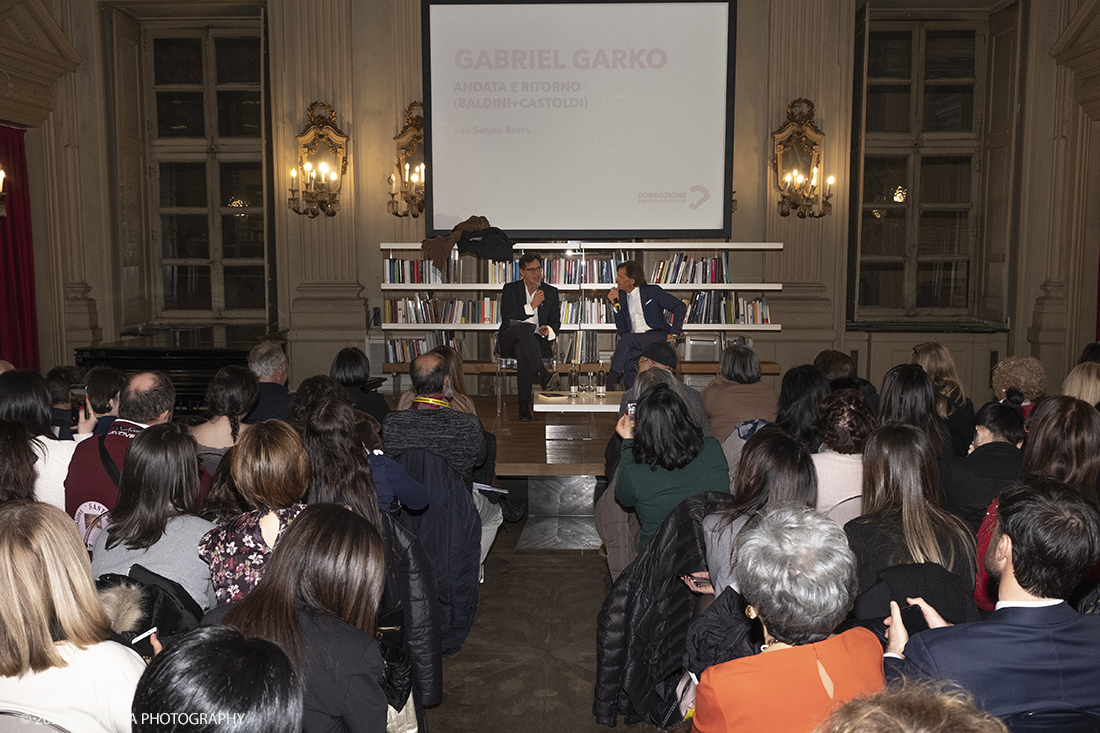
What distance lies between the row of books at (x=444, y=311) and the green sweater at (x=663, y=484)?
17.7ft

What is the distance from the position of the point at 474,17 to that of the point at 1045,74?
541cm

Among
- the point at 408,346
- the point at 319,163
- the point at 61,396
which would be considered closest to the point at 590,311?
the point at 408,346

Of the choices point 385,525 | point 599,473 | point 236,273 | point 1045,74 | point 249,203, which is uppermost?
point 1045,74

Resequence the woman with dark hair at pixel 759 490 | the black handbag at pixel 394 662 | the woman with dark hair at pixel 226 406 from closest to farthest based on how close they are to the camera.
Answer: the black handbag at pixel 394 662, the woman with dark hair at pixel 759 490, the woman with dark hair at pixel 226 406

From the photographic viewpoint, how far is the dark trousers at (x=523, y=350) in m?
7.04

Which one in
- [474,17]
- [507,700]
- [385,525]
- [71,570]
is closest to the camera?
[71,570]

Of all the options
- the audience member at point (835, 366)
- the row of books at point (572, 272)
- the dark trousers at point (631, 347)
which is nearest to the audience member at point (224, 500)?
the audience member at point (835, 366)

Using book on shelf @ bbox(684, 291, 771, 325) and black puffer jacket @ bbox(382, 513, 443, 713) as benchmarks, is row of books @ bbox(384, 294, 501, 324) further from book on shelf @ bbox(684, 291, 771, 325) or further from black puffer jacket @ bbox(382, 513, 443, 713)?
black puffer jacket @ bbox(382, 513, 443, 713)

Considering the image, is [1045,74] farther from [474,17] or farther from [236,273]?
[236,273]

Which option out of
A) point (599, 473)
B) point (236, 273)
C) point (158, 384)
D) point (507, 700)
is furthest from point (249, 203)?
point (507, 700)

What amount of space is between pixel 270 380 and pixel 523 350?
9.63 ft

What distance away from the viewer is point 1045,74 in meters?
8.34

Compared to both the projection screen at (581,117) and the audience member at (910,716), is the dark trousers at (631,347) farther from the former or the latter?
the audience member at (910,716)

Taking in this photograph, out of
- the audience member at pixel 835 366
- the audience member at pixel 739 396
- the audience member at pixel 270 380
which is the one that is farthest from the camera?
the audience member at pixel 835 366
